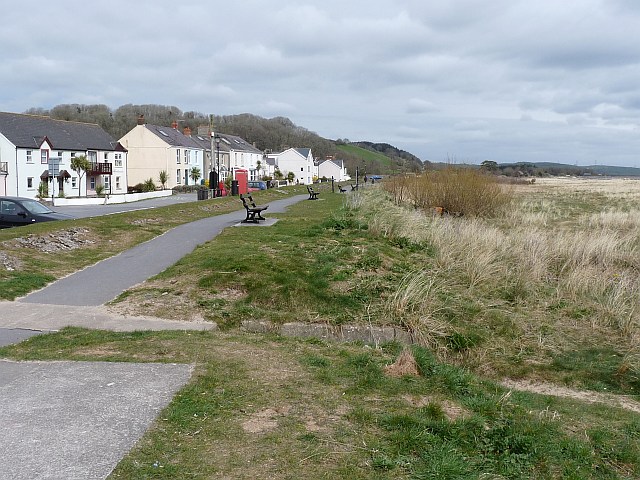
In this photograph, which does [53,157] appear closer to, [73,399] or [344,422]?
[73,399]

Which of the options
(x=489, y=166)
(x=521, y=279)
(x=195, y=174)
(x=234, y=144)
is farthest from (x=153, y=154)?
(x=521, y=279)

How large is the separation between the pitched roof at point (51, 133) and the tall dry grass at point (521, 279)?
1444 inches

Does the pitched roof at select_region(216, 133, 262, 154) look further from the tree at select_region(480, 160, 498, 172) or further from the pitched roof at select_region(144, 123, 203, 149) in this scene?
the tree at select_region(480, 160, 498, 172)

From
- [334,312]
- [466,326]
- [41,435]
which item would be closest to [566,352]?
[466,326]

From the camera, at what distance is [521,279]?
14.1 metres

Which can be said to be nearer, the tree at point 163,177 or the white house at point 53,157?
the white house at point 53,157

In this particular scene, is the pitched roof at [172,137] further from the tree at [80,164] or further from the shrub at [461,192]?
the shrub at [461,192]

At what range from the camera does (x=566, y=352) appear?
388 inches

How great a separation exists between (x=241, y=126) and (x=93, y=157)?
2941 inches

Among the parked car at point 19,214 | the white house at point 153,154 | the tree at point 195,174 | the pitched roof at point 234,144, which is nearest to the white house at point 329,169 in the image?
the pitched roof at point 234,144

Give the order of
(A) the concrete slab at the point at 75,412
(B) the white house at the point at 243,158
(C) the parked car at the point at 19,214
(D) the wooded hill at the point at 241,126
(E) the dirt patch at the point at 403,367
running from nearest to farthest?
(A) the concrete slab at the point at 75,412 → (E) the dirt patch at the point at 403,367 → (C) the parked car at the point at 19,214 → (B) the white house at the point at 243,158 → (D) the wooded hill at the point at 241,126

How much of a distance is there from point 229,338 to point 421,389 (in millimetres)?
2772

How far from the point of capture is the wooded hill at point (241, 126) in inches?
3789

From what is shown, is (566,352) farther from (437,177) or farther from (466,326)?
(437,177)
